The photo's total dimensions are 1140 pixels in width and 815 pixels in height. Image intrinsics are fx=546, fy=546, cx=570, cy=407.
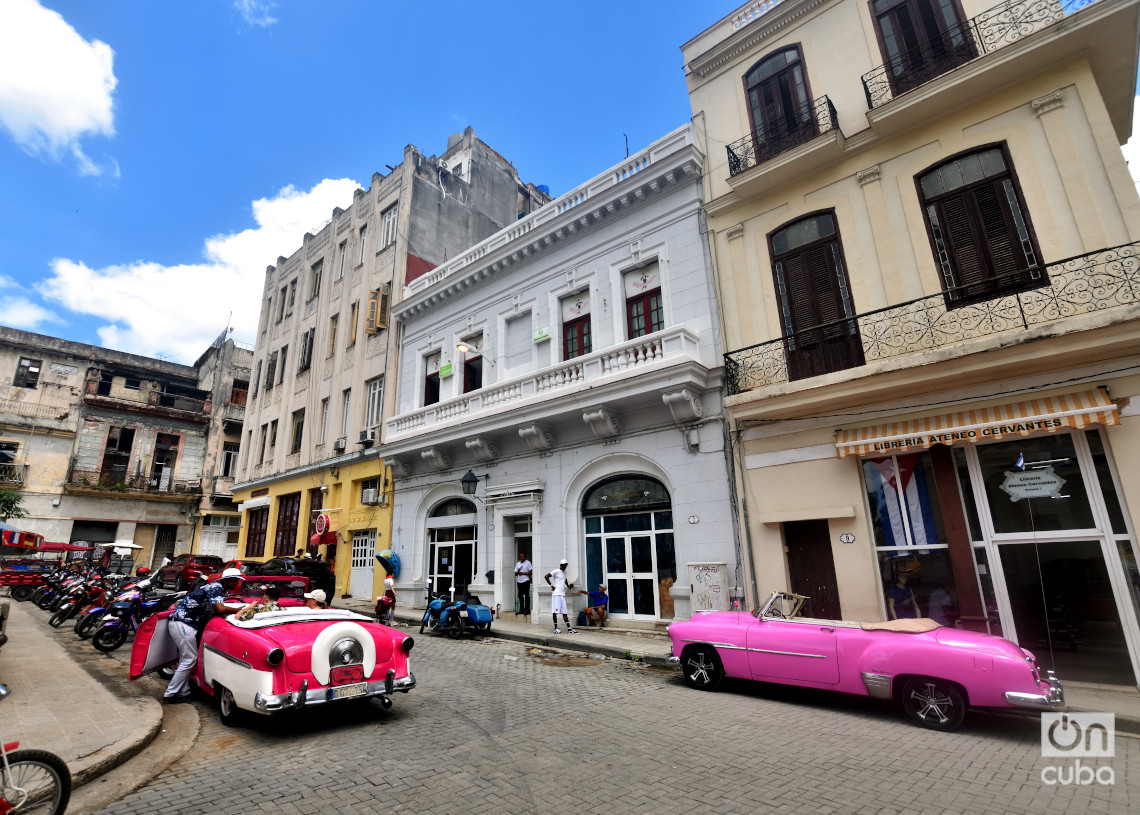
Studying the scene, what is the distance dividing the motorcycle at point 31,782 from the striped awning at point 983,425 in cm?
1027

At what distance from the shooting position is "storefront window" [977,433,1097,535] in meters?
8.11

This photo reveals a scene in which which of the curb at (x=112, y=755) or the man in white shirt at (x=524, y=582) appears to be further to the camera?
the man in white shirt at (x=524, y=582)

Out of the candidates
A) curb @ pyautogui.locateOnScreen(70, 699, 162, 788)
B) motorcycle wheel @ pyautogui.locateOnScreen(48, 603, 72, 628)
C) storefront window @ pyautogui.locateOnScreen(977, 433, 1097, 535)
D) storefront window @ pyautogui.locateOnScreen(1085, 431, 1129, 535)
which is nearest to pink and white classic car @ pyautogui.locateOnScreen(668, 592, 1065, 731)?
storefront window @ pyautogui.locateOnScreen(977, 433, 1097, 535)

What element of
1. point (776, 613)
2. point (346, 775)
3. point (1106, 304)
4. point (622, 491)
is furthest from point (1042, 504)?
point (346, 775)

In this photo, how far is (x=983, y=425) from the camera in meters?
8.43

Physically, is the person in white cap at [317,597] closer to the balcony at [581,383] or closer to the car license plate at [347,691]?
the car license plate at [347,691]

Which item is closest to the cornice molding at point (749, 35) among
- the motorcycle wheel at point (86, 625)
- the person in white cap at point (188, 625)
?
the person in white cap at point (188, 625)

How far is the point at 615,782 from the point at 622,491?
29.7 ft

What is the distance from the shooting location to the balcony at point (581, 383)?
39.4 feet

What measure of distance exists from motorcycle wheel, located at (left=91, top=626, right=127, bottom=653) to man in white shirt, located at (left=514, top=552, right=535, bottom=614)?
8.11 metres

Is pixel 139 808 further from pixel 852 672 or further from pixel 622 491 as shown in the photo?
pixel 622 491

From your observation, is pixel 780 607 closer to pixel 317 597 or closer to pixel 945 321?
pixel 945 321

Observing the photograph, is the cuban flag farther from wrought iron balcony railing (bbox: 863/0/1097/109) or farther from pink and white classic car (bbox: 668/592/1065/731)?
wrought iron balcony railing (bbox: 863/0/1097/109)

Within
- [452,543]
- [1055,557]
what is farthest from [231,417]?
[1055,557]
